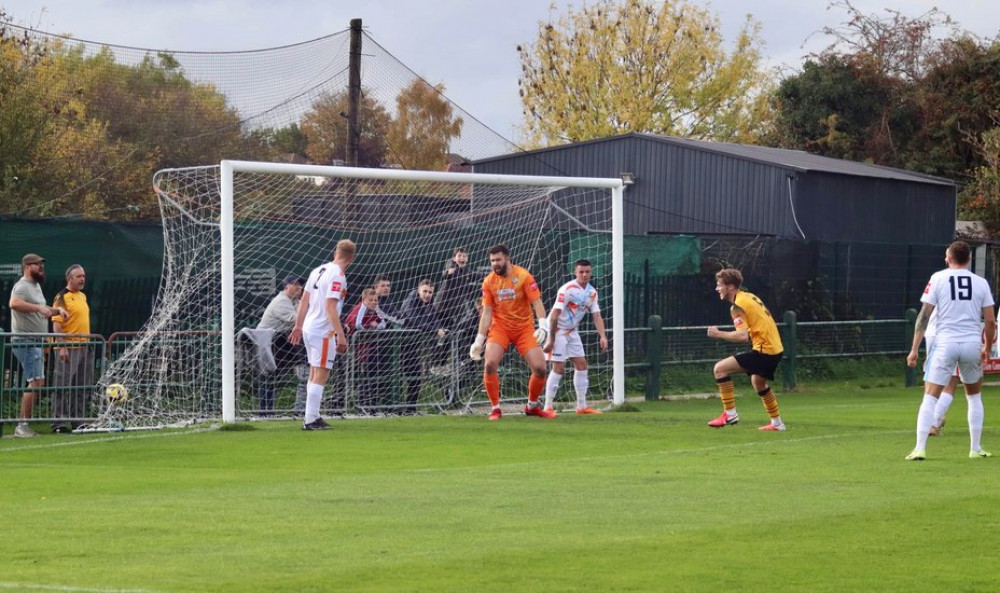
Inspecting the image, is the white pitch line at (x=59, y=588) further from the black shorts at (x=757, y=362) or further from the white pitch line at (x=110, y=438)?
the black shorts at (x=757, y=362)

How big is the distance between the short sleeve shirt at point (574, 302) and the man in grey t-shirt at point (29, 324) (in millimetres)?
6474

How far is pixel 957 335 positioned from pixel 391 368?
8.75 meters

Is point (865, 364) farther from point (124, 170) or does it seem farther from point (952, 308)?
point (124, 170)

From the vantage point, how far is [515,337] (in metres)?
18.5

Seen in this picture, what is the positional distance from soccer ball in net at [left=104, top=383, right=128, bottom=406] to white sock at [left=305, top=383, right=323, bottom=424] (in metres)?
2.12

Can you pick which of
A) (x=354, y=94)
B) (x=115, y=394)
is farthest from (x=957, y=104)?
(x=115, y=394)

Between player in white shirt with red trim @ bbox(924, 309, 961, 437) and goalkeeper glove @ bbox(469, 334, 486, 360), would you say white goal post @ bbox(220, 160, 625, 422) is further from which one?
player in white shirt with red trim @ bbox(924, 309, 961, 437)

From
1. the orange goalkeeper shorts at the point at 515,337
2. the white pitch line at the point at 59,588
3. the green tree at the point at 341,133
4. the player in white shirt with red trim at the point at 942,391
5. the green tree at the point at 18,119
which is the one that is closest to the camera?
the white pitch line at the point at 59,588

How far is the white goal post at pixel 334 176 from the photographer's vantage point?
55.8 feet

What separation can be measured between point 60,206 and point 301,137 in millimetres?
9333

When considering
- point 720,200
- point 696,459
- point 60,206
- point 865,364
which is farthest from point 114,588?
point 60,206

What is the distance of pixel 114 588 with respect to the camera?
7086mm

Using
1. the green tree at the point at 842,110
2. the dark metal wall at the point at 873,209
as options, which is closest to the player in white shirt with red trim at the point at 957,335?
the dark metal wall at the point at 873,209

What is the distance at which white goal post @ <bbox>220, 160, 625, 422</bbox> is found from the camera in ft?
55.8
